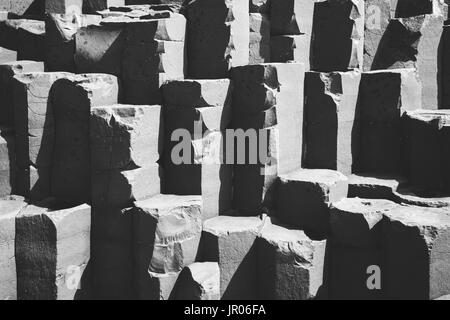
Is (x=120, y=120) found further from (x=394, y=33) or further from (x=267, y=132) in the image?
(x=394, y=33)

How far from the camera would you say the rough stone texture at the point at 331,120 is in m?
5.45

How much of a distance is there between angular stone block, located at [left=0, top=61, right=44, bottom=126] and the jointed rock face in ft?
0.05

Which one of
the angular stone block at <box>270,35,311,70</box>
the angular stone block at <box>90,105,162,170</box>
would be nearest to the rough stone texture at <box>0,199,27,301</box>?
Result: the angular stone block at <box>90,105,162,170</box>

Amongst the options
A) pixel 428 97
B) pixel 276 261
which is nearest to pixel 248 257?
pixel 276 261

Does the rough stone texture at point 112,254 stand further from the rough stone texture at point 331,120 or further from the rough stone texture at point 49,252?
the rough stone texture at point 331,120

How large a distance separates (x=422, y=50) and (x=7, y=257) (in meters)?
4.64

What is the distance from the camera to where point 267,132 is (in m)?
5.00

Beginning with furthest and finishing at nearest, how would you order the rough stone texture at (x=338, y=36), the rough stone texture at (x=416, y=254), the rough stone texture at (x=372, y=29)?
the rough stone texture at (x=372, y=29)
the rough stone texture at (x=338, y=36)
the rough stone texture at (x=416, y=254)

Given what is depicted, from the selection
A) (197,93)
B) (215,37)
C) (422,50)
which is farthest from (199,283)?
(422,50)

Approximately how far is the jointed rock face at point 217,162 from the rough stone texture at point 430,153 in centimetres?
1

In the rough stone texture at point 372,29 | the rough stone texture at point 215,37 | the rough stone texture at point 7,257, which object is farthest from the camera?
the rough stone texture at point 372,29

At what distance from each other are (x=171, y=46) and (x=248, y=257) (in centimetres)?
203

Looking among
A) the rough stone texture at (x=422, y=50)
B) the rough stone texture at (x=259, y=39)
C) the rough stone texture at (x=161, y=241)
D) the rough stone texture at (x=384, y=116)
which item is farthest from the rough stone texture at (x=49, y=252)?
the rough stone texture at (x=422, y=50)

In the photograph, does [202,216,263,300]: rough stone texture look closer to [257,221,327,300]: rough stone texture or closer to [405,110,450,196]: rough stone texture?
[257,221,327,300]: rough stone texture
